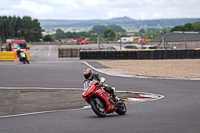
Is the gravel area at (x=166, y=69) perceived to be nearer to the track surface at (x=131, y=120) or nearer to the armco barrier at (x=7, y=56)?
the track surface at (x=131, y=120)

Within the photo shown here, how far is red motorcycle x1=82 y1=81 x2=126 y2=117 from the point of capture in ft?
29.0

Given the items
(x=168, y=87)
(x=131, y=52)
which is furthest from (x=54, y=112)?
(x=131, y=52)

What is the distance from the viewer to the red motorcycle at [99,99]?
348 inches

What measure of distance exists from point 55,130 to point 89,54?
31079mm

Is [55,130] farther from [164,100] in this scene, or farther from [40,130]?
[164,100]

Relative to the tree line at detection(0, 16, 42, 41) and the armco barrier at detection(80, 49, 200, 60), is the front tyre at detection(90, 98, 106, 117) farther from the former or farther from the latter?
the tree line at detection(0, 16, 42, 41)

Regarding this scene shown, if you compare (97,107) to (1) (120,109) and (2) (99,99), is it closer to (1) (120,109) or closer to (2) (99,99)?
(2) (99,99)

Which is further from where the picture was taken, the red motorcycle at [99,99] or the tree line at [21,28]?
the tree line at [21,28]

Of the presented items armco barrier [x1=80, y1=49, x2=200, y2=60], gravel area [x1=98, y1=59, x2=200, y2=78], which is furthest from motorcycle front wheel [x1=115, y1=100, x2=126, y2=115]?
armco barrier [x1=80, y1=49, x2=200, y2=60]

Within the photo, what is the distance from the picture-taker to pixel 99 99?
358 inches

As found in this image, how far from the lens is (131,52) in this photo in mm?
37188

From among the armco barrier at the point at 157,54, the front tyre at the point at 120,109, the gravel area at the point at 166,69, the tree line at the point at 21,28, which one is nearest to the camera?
the front tyre at the point at 120,109

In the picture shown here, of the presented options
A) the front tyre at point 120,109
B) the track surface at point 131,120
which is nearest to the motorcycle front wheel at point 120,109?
the front tyre at point 120,109

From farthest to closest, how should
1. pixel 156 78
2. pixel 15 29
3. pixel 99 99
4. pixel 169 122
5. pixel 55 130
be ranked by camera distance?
pixel 15 29 → pixel 156 78 → pixel 99 99 → pixel 169 122 → pixel 55 130
